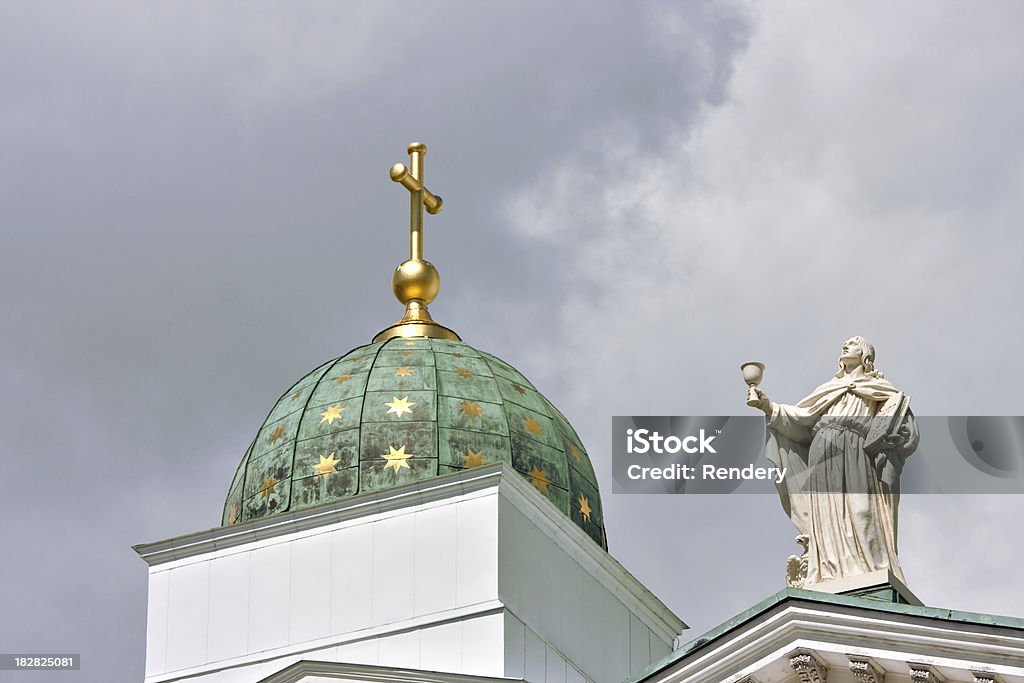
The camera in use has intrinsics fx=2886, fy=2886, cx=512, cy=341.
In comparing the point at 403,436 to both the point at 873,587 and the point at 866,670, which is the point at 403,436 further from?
the point at 866,670

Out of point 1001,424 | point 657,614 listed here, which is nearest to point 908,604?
point 1001,424

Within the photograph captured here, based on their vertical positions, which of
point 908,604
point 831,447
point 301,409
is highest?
point 301,409

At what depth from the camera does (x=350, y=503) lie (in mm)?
43312

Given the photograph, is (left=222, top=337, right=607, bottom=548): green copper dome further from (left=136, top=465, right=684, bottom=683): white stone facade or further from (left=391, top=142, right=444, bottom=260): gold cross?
(left=391, top=142, right=444, bottom=260): gold cross

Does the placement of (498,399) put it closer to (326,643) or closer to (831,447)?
(326,643)

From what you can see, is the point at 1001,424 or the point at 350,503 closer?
the point at 1001,424

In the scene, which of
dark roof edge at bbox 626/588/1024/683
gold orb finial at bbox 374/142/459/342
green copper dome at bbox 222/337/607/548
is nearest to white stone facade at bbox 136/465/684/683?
green copper dome at bbox 222/337/607/548

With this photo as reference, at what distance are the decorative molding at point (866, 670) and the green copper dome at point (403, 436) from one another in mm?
12783

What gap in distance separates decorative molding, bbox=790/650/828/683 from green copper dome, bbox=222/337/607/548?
40.4ft

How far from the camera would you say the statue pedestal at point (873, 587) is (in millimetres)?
32656

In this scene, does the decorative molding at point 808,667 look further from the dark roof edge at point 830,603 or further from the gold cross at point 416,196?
the gold cross at point 416,196

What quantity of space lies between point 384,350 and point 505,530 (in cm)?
511

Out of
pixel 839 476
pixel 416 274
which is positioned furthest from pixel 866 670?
pixel 416 274

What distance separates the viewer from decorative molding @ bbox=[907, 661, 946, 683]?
3136 centimetres
